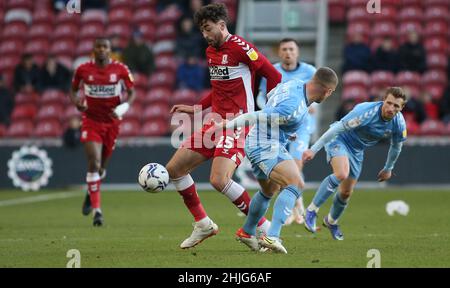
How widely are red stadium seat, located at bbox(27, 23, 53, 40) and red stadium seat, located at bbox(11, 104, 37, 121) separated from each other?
98.8 inches

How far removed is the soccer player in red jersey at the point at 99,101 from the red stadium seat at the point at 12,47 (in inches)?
460

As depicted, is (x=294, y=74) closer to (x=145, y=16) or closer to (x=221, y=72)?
(x=221, y=72)

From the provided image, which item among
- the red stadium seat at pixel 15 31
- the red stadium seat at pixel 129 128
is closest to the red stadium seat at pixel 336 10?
the red stadium seat at pixel 129 128

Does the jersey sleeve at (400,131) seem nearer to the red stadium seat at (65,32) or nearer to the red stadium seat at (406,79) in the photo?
the red stadium seat at (406,79)

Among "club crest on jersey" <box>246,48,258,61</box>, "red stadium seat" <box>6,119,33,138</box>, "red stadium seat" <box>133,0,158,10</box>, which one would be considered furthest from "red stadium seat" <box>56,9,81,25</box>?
"club crest on jersey" <box>246,48,258,61</box>

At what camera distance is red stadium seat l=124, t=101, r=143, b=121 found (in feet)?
71.6

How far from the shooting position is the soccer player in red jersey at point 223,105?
31.1 ft

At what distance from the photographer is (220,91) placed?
973cm

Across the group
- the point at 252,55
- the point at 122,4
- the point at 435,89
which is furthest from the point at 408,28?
the point at 252,55

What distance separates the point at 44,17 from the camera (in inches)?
A: 981
